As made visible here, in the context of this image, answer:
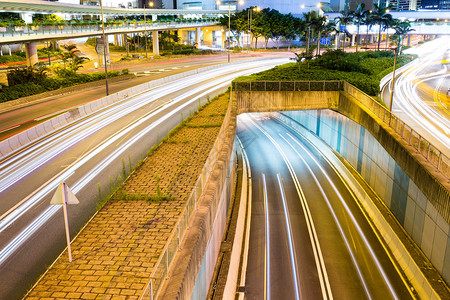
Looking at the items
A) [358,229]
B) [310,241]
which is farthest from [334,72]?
[310,241]

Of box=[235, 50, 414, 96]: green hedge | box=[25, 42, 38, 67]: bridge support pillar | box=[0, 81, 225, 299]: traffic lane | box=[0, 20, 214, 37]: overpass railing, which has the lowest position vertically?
box=[0, 81, 225, 299]: traffic lane

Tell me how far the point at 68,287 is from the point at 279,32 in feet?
338

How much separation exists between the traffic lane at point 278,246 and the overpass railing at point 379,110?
7.12 metres

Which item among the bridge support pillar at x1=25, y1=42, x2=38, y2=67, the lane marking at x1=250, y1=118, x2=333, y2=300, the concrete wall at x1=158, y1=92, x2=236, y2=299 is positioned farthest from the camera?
the bridge support pillar at x1=25, y1=42, x2=38, y2=67

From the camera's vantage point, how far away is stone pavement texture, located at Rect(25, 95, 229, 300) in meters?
11.5

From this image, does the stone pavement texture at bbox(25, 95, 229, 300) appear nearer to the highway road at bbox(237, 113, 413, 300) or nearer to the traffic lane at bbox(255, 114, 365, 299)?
the highway road at bbox(237, 113, 413, 300)

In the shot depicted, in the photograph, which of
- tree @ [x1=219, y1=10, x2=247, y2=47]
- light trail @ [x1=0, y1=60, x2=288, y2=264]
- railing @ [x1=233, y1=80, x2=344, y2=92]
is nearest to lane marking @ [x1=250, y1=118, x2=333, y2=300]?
railing @ [x1=233, y1=80, x2=344, y2=92]

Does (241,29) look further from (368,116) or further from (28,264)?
(28,264)

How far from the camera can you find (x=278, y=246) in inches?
846

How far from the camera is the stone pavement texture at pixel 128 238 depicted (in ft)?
37.6

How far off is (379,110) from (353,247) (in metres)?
9.95

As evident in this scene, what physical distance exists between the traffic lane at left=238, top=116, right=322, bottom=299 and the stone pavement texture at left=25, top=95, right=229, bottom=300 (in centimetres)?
489

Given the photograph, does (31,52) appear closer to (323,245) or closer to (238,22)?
(323,245)

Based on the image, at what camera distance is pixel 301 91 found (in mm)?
36781
